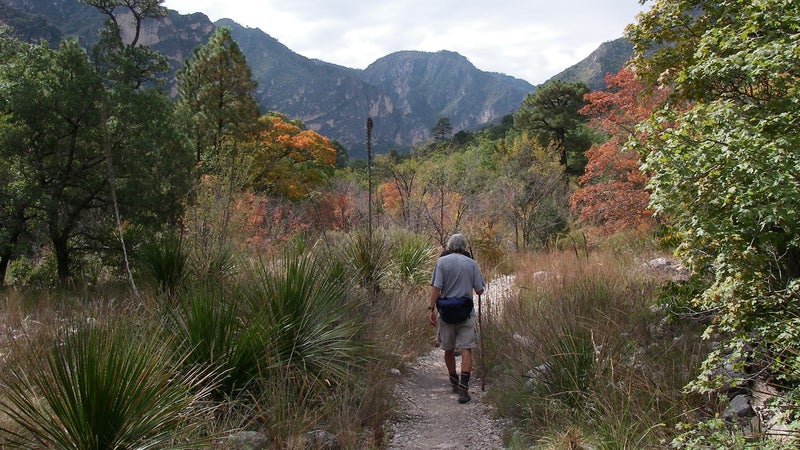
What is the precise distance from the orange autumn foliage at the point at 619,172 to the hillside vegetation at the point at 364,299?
1987mm

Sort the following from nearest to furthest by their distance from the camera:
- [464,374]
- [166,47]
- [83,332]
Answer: [83,332], [464,374], [166,47]

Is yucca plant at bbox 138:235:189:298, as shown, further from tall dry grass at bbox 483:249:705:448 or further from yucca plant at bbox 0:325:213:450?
yucca plant at bbox 0:325:213:450

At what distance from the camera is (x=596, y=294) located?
6.55 m

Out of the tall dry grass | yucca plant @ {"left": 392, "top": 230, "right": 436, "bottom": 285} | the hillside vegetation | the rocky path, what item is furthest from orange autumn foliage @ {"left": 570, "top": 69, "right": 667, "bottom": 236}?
the rocky path

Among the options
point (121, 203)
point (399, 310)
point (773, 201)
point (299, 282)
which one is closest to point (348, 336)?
point (299, 282)

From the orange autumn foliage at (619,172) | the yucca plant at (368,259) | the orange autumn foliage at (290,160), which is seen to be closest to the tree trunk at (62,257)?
the yucca plant at (368,259)

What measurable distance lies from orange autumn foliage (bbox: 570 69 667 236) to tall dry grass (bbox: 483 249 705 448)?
724cm

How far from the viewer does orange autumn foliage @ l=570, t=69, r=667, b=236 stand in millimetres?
13953

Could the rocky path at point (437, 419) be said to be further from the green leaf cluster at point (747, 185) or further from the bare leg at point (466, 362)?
the green leaf cluster at point (747, 185)

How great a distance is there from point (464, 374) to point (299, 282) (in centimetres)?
226

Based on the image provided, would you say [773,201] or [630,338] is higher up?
[773,201]

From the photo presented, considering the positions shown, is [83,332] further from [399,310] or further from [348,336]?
[399,310]

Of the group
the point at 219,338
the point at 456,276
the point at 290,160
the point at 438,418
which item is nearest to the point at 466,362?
the point at 438,418

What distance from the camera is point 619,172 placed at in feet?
50.9
